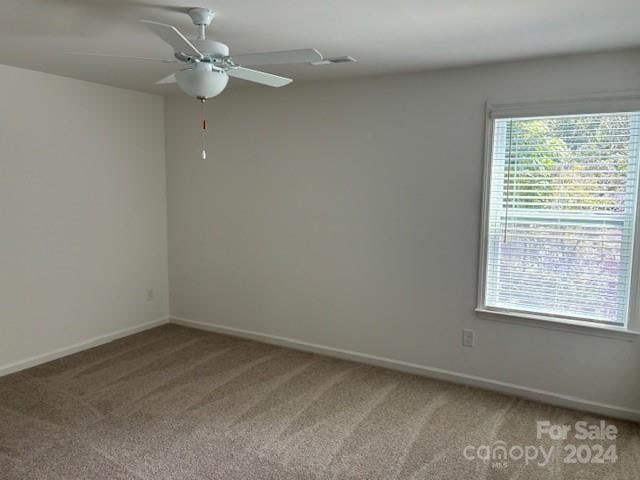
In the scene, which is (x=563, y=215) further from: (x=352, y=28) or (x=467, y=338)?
(x=352, y=28)

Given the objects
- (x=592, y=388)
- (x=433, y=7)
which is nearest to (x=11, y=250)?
(x=433, y=7)

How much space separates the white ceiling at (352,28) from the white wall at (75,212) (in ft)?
1.83

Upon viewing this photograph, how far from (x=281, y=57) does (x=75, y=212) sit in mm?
2692

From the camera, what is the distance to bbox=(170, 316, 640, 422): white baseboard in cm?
311

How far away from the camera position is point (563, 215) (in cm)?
313

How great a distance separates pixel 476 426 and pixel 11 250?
351 centimetres

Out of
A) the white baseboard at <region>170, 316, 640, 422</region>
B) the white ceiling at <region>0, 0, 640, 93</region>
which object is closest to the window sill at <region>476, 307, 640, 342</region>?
the white baseboard at <region>170, 316, 640, 422</region>

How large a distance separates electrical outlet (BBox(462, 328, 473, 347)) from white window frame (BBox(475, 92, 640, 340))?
0.51ft

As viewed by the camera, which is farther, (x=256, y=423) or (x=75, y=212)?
(x=75, y=212)

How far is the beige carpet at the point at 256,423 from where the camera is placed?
2508 mm

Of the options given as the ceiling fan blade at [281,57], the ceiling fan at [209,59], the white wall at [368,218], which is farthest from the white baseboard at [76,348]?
the ceiling fan blade at [281,57]

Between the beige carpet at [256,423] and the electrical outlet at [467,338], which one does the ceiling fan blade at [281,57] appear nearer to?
the beige carpet at [256,423]

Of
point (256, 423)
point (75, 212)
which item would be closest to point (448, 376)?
point (256, 423)

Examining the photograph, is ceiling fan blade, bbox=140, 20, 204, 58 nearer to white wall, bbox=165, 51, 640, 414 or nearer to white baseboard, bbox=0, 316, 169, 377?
white wall, bbox=165, 51, 640, 414
